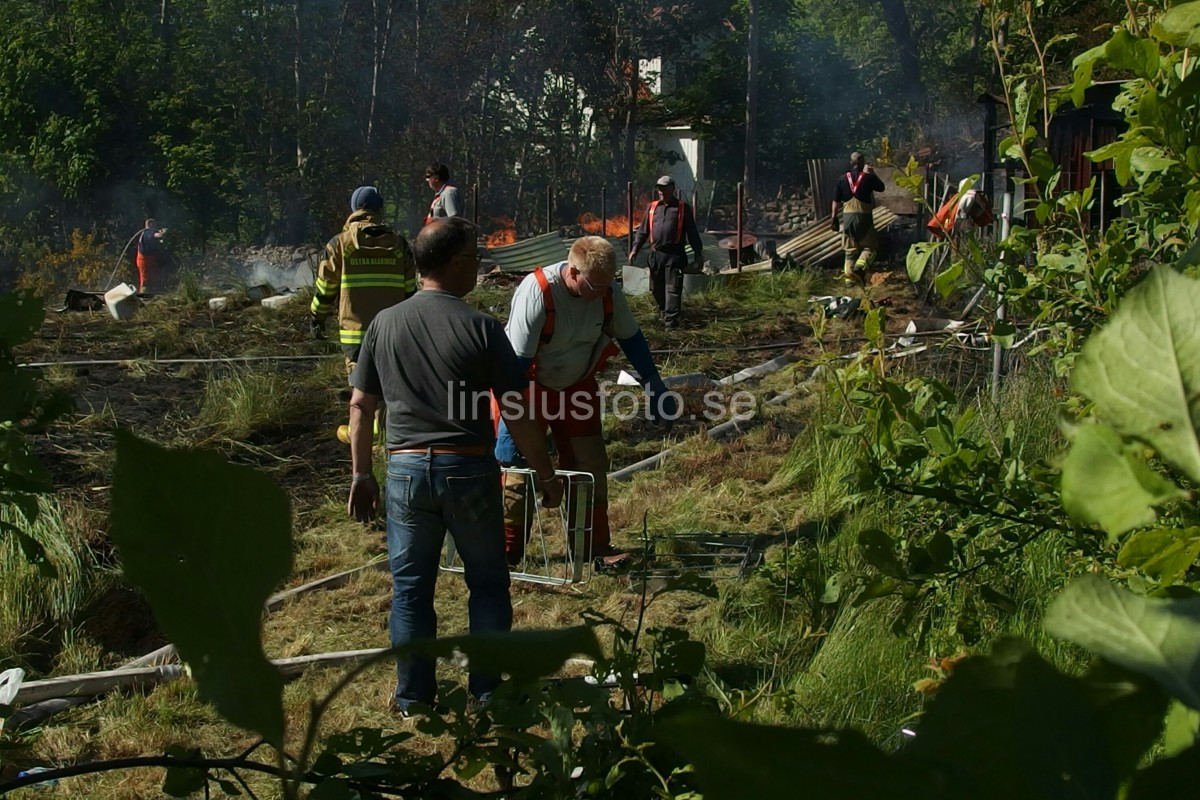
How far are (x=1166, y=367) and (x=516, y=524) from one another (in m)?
5.58

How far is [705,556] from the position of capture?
6.23 meters

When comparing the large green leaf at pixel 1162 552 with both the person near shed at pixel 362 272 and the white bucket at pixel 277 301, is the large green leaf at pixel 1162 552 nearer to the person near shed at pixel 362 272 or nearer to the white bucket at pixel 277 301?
the person near shed at pixel 362 272

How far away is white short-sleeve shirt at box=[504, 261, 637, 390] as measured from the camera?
5.59 m

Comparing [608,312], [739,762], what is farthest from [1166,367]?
[608,312]

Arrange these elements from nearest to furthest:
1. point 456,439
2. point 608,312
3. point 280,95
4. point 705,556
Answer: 1. point 456,439
2. point 608,312
3. point 705,556
4. point 280,95

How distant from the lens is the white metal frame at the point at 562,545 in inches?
228

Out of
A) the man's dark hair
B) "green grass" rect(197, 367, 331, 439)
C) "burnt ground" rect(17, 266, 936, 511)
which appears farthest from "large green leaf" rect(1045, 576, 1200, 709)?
"green grass" rect(197, 367, 331, 439)

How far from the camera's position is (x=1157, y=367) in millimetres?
534

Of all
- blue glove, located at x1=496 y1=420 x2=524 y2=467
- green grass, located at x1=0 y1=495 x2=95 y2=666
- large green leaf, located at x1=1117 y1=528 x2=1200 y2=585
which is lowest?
green grass, located at x1=0 y1=495 x2=95 y2=666

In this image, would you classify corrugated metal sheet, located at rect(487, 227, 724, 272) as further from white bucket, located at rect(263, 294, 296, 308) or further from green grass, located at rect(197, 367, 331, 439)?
green grass, located at rect(197, 367, 331, 439)

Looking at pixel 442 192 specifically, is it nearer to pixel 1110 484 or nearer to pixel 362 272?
pixel 362 272

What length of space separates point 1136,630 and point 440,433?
3.93 metres

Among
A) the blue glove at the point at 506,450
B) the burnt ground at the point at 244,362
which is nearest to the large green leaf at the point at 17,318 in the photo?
the blue glove at the point at 506,450

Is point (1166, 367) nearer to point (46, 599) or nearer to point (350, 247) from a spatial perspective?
point (46, 599)
